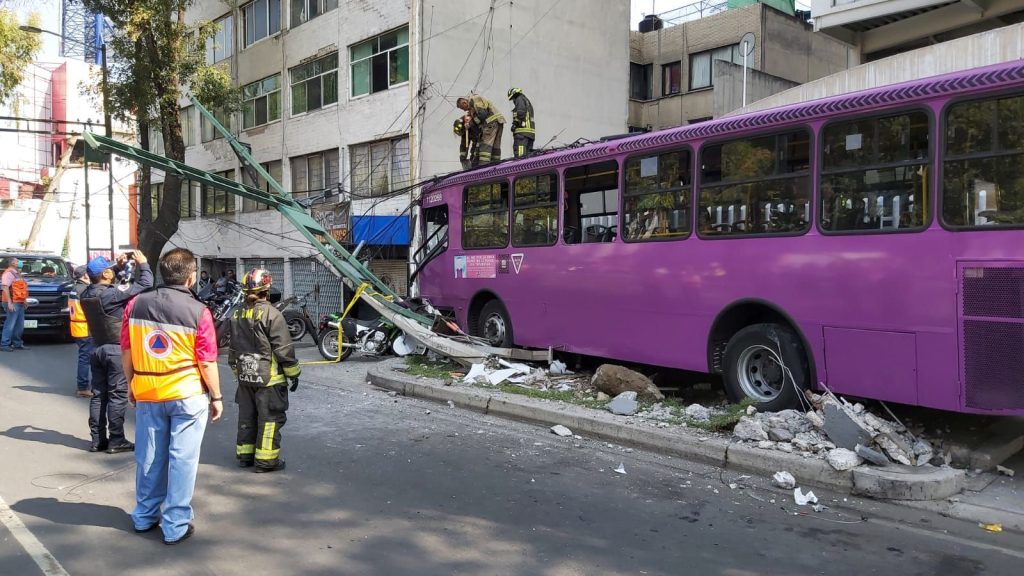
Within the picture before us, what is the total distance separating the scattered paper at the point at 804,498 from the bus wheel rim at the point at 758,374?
6.18ft

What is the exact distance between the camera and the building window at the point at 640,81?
2600cm

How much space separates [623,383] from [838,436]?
274cm

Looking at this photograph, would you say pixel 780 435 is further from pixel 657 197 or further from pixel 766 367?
pixel 657 197

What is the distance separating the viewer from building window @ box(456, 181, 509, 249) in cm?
1042

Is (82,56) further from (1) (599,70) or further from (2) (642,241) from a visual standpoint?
(2) (642,241)

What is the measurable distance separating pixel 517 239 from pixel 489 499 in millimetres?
5444

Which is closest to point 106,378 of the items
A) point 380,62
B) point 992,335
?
point 992,335

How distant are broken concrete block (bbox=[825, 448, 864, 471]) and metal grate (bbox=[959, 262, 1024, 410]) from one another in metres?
0.97

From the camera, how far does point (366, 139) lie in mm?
19844

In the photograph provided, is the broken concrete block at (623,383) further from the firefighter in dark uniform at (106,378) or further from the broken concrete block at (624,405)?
the firefighter in dark uniform at (106,378)

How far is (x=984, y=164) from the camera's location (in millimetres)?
5562

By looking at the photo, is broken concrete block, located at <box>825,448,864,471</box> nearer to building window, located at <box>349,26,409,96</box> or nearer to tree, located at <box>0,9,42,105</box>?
building window, located at <box>349,26,409,96</box>

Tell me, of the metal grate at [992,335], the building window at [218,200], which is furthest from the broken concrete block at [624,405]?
the building window at [218,200]

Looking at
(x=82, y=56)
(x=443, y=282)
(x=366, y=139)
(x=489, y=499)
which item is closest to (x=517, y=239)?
(x=443, y=282)
